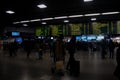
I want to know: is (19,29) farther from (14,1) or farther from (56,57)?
(56,57)

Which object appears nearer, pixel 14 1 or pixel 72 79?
pixel 72 79

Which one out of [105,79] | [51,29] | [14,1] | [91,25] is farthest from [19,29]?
[105,79]

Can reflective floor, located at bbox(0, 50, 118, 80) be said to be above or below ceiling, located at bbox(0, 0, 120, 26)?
below

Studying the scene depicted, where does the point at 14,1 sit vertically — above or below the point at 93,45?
above

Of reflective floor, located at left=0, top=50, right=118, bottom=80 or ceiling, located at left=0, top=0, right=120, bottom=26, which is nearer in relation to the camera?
reflective floor, located at left=0, top=50, right=118, bottom=80

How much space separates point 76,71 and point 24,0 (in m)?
5.27

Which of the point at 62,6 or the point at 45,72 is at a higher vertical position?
the point at 62,6

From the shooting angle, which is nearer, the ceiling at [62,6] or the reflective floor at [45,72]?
the reflective floor at [45,72]

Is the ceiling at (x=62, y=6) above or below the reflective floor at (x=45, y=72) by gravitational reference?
above

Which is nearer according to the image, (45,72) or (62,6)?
(45,72)

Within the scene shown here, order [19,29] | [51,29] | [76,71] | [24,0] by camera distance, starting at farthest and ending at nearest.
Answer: [19,29], [51,29], [24,0], [76,71]

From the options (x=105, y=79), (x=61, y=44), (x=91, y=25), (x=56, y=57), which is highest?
(x=91, y=25)

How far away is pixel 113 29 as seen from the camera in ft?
76.9

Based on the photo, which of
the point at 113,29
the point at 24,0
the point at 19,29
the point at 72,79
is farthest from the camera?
the point at 19,29
